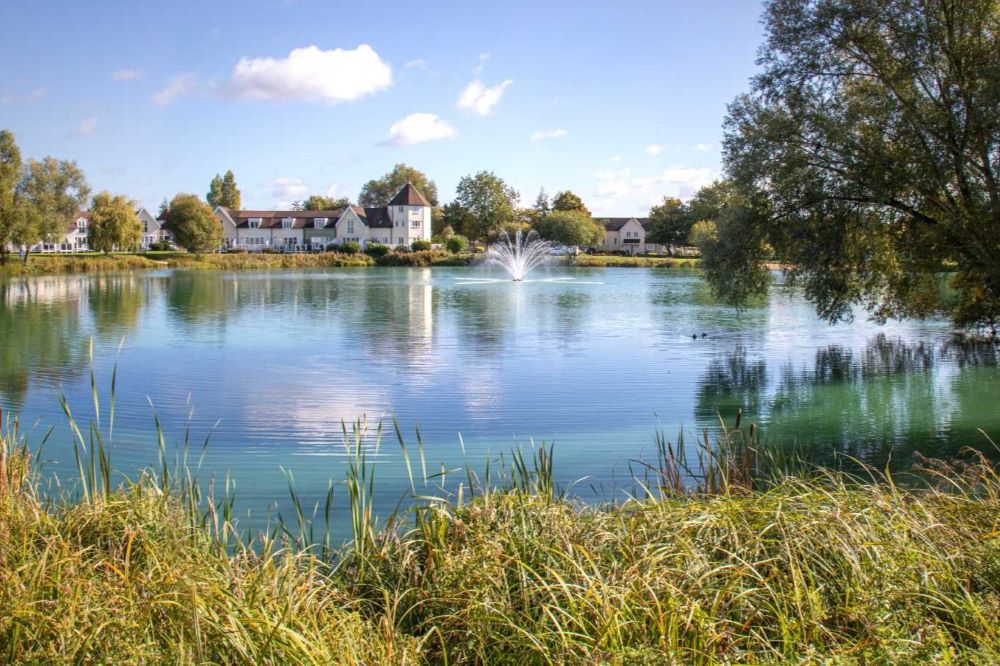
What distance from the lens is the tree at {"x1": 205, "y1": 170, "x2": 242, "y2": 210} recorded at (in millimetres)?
150250

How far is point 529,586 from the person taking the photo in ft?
16.6

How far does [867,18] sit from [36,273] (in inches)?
2415

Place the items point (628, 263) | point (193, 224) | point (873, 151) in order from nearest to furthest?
1. point (873, 151)
2. point (628, 263)
3. point (193, 224)

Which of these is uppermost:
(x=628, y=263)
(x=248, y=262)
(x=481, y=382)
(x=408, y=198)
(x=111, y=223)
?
(x=408, y=198)

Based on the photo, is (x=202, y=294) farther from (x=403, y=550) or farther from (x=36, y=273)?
(x=403, y=550)

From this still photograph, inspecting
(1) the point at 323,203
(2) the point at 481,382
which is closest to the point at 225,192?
(1) the point at 323,203

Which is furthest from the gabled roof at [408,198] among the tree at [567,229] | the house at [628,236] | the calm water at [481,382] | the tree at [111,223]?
the calm water at [481,382]

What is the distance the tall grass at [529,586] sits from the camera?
13.7 feet

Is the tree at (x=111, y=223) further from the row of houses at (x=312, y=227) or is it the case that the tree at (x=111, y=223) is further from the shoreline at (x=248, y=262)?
the row of houses at (x=312, y=227)

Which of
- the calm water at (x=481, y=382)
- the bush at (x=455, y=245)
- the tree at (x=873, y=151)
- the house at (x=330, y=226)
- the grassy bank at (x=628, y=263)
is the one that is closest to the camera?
the calm water at (x=481, y=382)

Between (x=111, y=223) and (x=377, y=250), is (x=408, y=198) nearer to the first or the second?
(x=377, y=250)

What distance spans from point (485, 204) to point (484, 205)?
0.24 m

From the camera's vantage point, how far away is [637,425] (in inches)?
532

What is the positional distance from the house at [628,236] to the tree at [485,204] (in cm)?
1833
